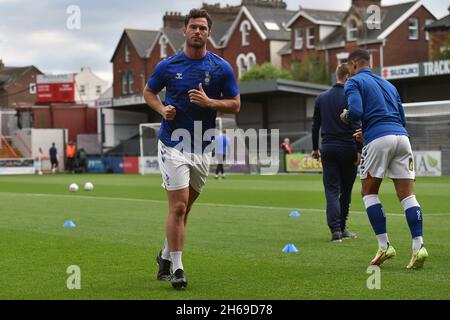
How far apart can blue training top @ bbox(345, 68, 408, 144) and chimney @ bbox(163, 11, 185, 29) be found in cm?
7276

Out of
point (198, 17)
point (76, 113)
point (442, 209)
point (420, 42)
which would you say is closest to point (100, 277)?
point (198, 17)

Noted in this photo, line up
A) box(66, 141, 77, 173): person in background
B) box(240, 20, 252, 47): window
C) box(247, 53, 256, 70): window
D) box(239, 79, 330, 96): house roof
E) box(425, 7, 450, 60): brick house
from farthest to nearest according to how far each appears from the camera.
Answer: box(240, 20, 252, 47): window, box(247, 53, 256, 70): window, box(425, 7, 450, 60): brick house, box(66, 141, 77, 173): person in background, box(239, 79, 330, 96): house roof

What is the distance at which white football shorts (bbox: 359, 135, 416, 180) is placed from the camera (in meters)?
8.68

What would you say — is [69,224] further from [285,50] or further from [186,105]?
[285,50]

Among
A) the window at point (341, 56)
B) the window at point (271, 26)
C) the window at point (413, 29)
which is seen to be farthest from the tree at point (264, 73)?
the window at point (413, 29)

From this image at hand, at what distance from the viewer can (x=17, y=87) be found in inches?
4254

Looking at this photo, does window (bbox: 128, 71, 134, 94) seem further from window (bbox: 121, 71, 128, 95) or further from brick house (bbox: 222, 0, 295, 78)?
brick house (bbox: 222, 0, 295, 78)

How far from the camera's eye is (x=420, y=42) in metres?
61.3

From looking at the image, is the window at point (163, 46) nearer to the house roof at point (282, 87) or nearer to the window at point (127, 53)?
the window at point (127, 53)

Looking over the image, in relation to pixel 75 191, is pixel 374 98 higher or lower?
higher

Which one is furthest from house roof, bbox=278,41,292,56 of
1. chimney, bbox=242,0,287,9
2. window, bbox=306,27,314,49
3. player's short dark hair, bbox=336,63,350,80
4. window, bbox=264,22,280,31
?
player's short dark hair, bbox=336,63,350,80

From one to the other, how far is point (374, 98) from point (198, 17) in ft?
7.20

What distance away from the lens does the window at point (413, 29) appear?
60.3 meters
